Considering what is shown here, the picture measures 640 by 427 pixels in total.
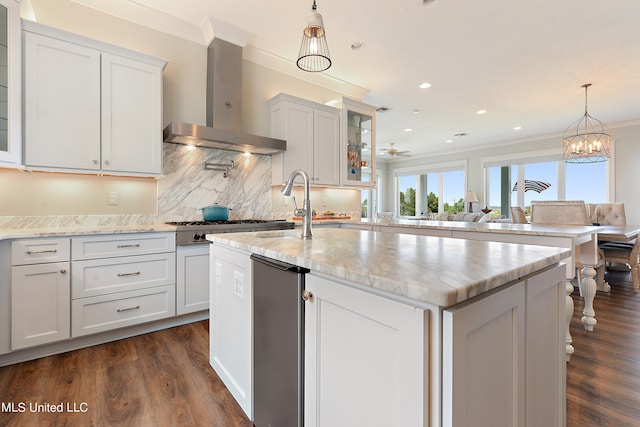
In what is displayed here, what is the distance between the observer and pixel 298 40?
3271mm

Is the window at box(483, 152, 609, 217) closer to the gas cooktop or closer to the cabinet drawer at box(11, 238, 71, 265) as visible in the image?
the gas cooktop

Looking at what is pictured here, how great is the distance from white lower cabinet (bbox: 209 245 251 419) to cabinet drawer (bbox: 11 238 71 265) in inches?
46.7

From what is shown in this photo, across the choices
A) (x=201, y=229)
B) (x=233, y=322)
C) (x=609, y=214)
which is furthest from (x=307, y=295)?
(x=609, y=214)

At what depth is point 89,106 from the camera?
2.37 metres

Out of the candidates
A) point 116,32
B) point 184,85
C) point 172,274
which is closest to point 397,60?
point 184,85

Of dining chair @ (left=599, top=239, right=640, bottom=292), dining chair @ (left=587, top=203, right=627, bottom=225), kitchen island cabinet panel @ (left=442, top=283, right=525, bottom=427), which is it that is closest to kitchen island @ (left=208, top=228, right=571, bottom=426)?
kitchen island cabinet panel @ (left=442, top=283, right=525, bottom=427)

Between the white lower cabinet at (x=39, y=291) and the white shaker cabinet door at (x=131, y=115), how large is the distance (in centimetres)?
75

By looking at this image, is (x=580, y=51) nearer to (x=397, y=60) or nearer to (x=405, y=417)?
(x=397, y=60)

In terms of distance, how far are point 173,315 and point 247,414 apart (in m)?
1.42

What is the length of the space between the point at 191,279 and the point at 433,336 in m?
2.44

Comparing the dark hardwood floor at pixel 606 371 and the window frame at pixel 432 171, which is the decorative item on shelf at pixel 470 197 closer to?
the window frame at pixel 432 171

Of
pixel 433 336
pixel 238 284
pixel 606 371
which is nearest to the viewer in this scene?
pixel 433 336

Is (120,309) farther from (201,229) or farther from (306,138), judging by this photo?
(306,138)

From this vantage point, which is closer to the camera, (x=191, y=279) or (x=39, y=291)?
(x=39, y=291)
